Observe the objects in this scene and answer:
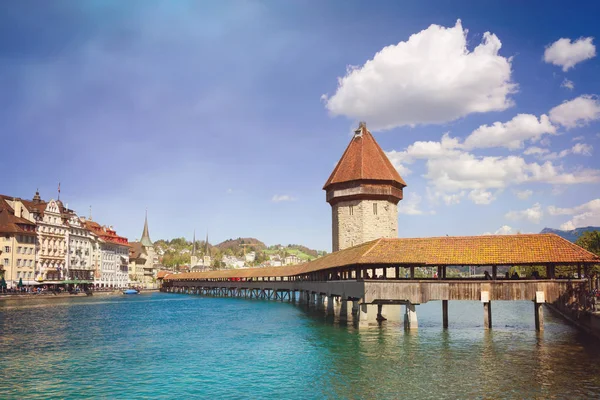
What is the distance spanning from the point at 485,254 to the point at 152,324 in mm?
21967

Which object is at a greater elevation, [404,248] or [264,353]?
[404,248]

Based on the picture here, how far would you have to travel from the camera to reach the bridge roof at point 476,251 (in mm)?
23219

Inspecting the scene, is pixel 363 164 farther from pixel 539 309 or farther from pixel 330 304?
pixel 539 309

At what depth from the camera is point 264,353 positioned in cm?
2134

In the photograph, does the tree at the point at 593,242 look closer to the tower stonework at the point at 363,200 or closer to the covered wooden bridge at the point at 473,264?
the tower stonework at the point at 363,200

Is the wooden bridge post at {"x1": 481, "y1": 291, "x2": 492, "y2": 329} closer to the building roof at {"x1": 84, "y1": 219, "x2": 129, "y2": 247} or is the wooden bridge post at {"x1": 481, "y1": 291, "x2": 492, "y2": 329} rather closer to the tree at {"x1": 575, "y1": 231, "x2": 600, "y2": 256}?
the tree at {"x1": 575, "y1": 231, "x2": 600, "y2": 256}

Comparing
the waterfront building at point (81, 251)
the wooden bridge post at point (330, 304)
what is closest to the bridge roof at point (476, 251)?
the wooden bridge post at point (330, 304)

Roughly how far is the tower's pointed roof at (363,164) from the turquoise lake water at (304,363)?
22648 mm

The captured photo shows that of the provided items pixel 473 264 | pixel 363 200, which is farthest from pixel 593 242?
pixel 473 264

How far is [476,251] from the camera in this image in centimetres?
2506

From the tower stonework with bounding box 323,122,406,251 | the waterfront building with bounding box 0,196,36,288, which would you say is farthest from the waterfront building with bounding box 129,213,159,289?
the tower stonework with bounding box 323,122,406,251

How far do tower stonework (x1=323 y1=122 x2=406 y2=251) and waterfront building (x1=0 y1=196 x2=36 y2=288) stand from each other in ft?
139

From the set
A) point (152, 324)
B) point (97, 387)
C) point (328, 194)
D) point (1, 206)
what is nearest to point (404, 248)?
point (97, 387)

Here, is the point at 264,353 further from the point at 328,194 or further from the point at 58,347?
the point at 328,194
